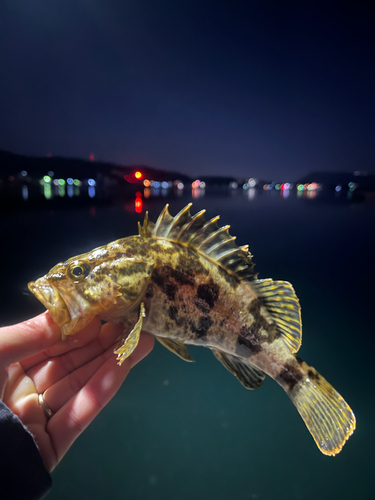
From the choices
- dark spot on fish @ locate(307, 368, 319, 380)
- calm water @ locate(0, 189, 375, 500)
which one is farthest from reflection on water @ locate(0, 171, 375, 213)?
dark spot on fish @ locate(307, 368, 319, 380)

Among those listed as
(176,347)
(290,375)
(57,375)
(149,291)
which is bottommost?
(57,375)

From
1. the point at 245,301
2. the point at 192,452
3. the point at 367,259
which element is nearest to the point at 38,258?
the point at 192,452

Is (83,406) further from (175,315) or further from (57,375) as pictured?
(175,315)

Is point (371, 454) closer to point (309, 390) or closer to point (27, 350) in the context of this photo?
point (309, 390)

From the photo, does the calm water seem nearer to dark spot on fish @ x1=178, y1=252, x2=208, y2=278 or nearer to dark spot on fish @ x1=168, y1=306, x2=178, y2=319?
dark spot on fish @ x1=168, y1=306, x2=178, y2=319

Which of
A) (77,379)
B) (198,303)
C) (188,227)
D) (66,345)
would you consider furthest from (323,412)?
(66,345)

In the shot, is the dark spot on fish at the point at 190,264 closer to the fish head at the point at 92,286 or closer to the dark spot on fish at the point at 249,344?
the fish head at the point at 92,286
